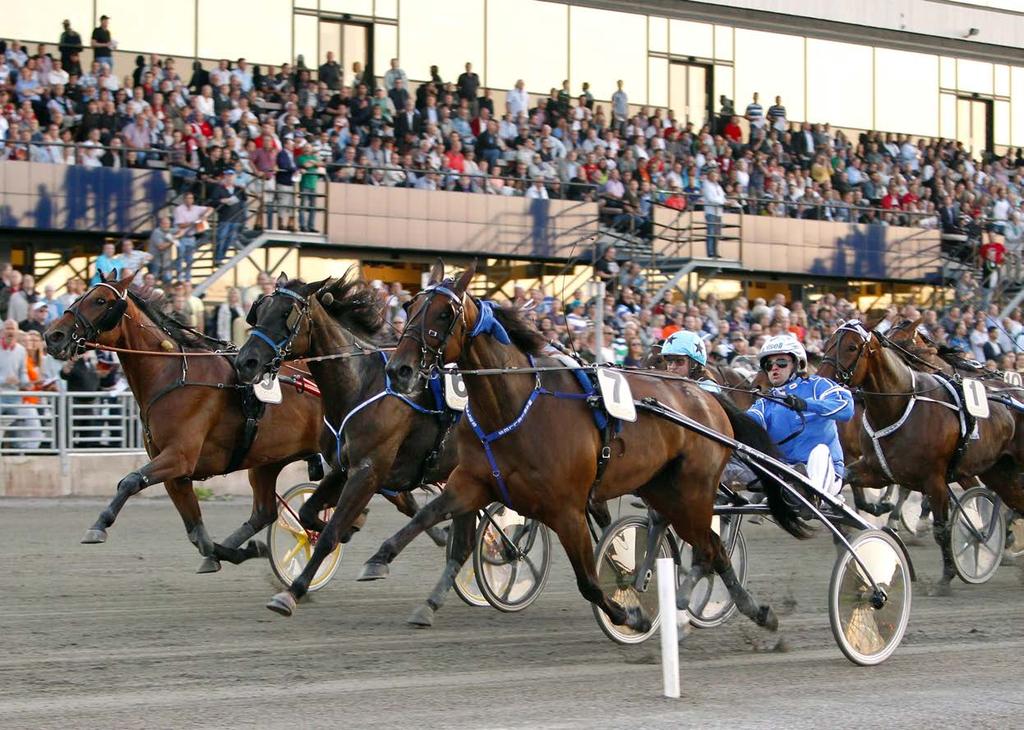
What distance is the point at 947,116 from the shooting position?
98.5 ft

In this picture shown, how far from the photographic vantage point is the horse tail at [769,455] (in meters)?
7.95

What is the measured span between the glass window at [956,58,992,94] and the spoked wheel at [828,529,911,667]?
24.7m

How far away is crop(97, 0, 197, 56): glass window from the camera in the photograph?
2003 cm

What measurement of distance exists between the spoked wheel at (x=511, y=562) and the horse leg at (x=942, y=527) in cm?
277

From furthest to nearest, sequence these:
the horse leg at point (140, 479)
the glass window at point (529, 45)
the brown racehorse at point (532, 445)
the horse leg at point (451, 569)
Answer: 1. the glass window at point (529, 45)
2. the horse leg at point (140, 479)
3. the horse leg at point (451, 569)
4. the brown racehorse at point (532, 445)

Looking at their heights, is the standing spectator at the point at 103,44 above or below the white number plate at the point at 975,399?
above

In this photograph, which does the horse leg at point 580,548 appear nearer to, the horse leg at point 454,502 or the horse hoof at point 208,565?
the horse leg at point 454,502

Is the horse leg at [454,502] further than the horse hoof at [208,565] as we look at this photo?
No

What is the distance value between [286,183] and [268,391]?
9.30m

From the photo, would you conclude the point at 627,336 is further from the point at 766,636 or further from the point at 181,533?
the point at 766,636

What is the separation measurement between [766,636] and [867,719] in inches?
79.7

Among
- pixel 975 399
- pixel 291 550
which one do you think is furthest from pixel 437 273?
pixel 975 399

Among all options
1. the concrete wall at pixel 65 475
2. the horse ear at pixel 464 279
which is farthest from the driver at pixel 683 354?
the concrete wall at pixel 65 475

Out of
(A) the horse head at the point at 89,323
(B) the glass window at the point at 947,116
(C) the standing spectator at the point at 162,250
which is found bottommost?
(A) the horse head at the point at 89,323
